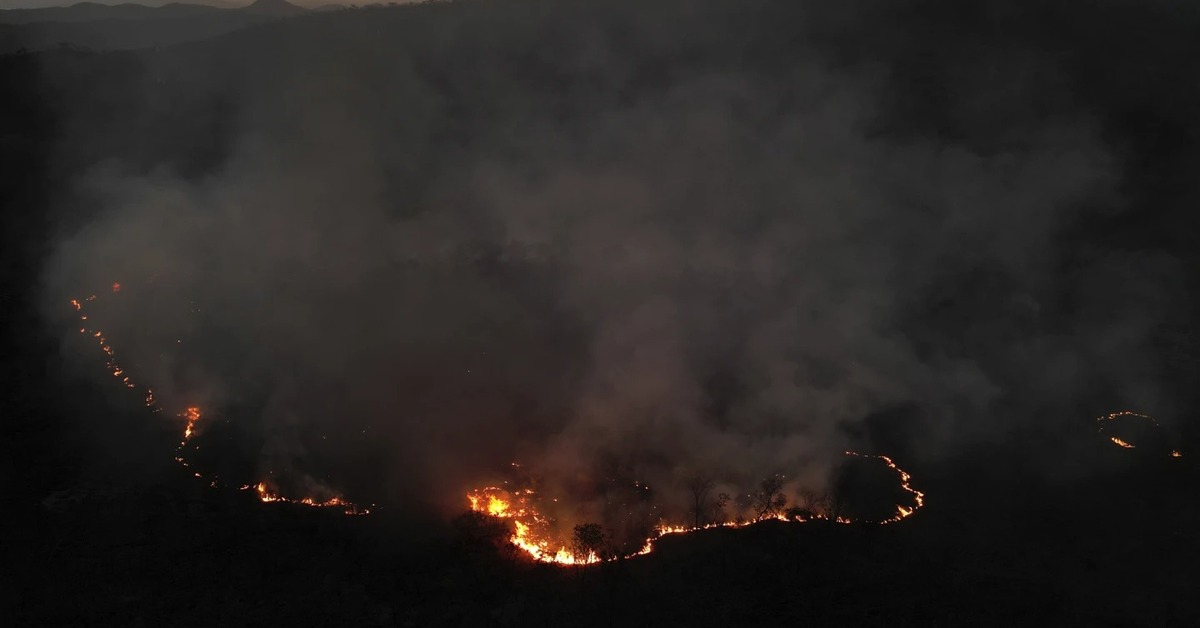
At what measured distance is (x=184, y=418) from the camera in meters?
23.9

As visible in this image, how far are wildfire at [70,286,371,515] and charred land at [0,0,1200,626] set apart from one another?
0.38 ft

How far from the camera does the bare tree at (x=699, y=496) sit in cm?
2094

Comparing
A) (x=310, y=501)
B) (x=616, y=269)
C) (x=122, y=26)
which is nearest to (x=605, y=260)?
(x=616, y=269)

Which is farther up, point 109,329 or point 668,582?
point 109,329

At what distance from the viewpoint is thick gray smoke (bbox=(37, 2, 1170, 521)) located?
959 inches

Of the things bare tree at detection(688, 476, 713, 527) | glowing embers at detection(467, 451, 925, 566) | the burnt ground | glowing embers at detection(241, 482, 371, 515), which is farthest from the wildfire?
bare tree at detection(688, 476, 713, 527)

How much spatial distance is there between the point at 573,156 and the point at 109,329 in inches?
844

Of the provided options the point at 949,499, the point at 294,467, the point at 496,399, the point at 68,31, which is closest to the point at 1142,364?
the point at 949,499

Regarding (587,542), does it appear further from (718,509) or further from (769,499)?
(769,499)

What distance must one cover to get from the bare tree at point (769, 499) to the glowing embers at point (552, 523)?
0.11 metres

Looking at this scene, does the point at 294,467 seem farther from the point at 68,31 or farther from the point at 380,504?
the point at 68,31

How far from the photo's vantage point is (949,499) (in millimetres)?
22500

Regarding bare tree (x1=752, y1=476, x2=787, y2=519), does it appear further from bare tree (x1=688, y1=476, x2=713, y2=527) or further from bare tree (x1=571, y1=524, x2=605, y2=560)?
bare tree (x1=571, y1=524, x2=605, y2=560)

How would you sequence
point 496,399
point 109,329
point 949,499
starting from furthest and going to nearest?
point 109,329
point 496,399
point 949,499
